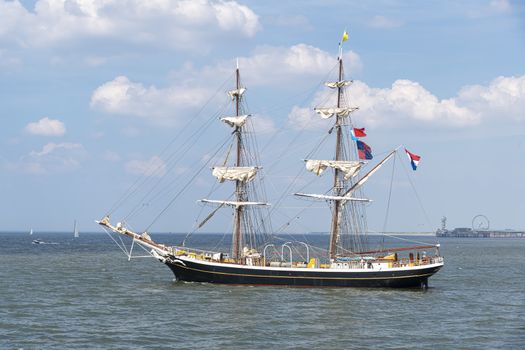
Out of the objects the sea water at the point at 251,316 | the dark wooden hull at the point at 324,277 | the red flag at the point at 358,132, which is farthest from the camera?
the red flag at the point at 358,132

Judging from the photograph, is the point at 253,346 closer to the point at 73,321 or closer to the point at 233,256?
the point at 73,321

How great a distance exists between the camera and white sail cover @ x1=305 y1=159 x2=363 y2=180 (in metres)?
77.5

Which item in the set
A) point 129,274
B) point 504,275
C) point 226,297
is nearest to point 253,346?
point 226,297

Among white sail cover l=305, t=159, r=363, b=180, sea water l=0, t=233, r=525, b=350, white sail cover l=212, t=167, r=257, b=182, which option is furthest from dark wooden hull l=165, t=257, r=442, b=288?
white sail cover l=305, t=159, r=363, b=180

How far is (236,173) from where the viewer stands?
7738cm

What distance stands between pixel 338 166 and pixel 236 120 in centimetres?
1165

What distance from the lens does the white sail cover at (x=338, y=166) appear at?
77500 mm

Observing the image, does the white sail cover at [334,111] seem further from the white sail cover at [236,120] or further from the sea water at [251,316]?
the sea water at [251,316]

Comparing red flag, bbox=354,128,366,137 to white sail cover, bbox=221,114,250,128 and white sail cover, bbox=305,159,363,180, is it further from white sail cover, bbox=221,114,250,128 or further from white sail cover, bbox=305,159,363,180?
white sail cover, bbox=221,114,250,128

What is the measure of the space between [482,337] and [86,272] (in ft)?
191

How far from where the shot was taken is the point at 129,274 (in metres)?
91.8

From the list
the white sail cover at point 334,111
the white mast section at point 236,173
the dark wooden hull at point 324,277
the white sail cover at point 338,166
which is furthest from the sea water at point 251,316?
the white sail cover at point 334,111

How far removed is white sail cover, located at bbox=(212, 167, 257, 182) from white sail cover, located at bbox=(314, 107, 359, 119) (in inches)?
375

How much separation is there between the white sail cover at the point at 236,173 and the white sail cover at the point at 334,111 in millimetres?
9515
